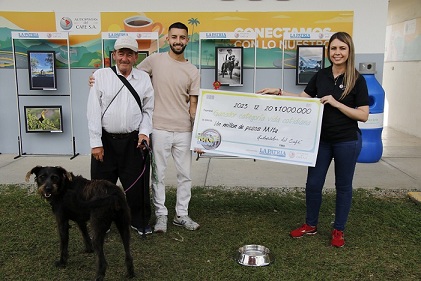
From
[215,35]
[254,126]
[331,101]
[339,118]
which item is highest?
[215,35]

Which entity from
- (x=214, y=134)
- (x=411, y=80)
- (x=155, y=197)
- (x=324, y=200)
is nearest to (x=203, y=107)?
(x=214, y=134)

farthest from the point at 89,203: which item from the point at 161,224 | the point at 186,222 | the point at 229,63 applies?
the point at 229,63

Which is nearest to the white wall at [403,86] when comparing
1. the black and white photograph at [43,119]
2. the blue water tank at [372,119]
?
the blue water tank at [372,119]

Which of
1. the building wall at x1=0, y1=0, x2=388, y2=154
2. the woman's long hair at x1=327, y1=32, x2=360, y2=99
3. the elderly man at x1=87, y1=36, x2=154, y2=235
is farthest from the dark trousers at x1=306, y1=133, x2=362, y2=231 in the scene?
the building wall at x1=0, y1=0, x2=388, y2=154

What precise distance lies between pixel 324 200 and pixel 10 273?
11.7 feet

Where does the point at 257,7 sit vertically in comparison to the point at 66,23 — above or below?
above

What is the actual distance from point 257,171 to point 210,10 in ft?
9.27

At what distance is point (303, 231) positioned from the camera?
4195mm

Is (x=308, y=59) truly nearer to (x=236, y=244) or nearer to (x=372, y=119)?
(x=372, y=119)

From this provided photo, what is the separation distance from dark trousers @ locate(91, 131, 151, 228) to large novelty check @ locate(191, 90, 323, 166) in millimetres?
572

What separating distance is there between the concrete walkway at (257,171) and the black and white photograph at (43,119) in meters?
0.51

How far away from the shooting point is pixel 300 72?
23.2ft

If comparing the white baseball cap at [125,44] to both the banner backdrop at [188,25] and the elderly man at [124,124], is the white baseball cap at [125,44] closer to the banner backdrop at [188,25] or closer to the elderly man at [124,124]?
the elderly man at [124,124]

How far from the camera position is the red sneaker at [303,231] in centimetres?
418
